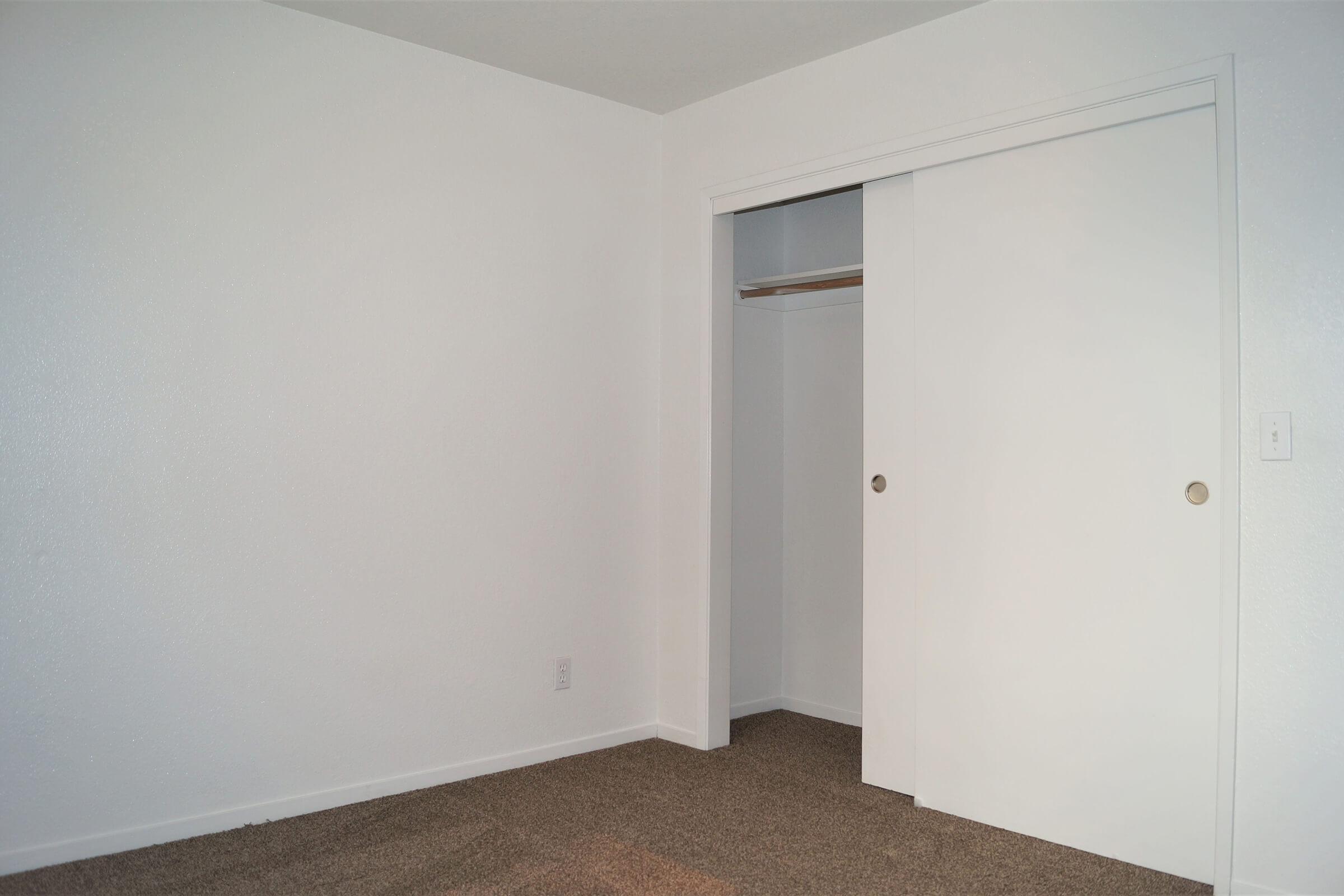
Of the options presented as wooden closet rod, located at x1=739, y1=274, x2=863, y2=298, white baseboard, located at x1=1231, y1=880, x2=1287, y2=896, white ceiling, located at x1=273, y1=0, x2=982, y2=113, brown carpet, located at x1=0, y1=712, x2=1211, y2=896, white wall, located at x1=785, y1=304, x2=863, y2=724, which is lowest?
brown carpet, located at x1=0, y1=712, x2=1211, y2=896

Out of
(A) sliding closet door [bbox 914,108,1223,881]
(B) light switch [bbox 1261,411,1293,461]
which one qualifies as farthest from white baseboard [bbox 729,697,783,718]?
(B) light switch [bbox 1261,411,1293,461]

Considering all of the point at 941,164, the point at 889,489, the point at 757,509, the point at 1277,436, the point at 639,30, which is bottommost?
the point at 757,509

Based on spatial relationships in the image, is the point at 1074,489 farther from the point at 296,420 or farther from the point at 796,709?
the point at 296,420

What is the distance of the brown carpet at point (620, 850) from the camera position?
253 centimetres

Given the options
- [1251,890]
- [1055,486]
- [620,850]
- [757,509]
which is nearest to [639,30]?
[1055,486]

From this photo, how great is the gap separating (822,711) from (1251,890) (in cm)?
212

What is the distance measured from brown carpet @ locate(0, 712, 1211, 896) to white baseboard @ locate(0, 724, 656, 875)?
0.04 meters

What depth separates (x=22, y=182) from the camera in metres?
2.63

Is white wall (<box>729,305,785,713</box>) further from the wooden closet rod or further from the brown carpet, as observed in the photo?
the brown carpet

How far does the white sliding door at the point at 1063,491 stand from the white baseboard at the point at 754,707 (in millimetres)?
1089

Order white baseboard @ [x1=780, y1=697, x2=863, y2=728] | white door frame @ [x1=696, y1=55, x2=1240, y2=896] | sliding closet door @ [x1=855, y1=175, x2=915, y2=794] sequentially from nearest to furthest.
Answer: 1. white door frame @ [x1=696, y1=55, x2=1240, y2=896]
2. sliding closet door @ [x1=855, y1=175, x2=915, y2=794]
3. white baseboard @ [x1=780, y1=697, x2=863, y2=728]

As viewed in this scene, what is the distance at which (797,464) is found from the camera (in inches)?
179

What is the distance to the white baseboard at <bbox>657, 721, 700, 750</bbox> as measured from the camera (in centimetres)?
392

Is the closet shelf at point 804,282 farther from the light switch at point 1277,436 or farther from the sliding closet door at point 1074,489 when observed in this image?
the light switch at point 1277,436
